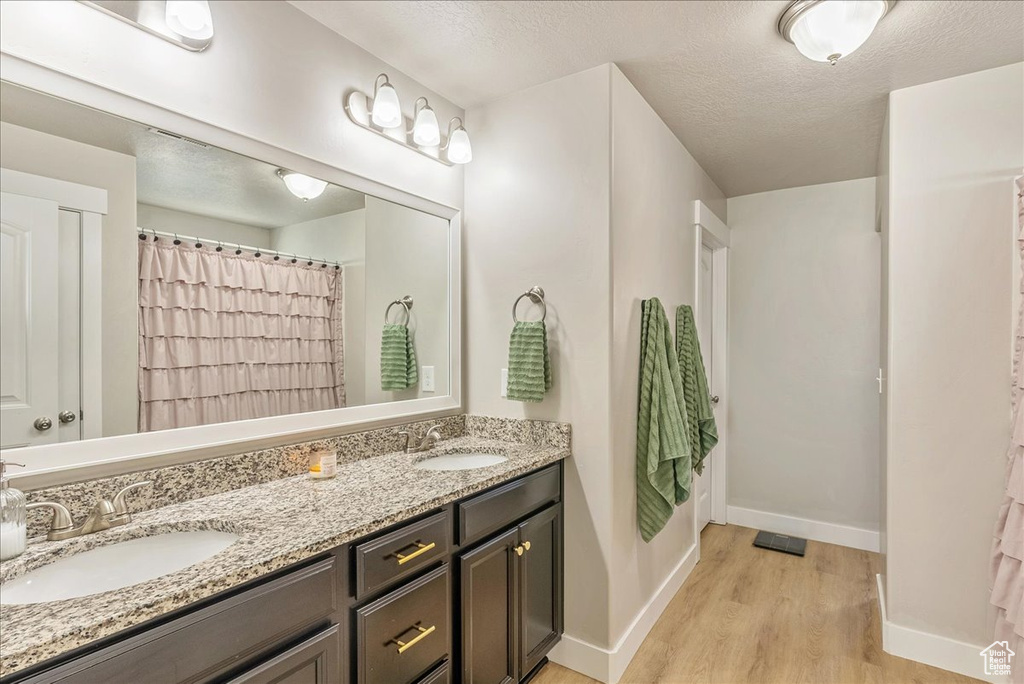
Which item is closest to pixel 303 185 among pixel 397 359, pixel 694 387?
pixel 397 359

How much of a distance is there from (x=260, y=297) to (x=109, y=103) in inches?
24.1

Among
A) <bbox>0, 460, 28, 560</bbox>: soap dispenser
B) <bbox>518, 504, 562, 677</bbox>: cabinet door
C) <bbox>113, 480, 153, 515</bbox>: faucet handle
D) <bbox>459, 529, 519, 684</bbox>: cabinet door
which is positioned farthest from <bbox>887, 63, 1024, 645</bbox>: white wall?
<bbox>0, 460, 28, 560</bbox>: soap dispenser

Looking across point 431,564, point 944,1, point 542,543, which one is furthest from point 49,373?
point 944,1

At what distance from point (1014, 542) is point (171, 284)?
2928 millimetres

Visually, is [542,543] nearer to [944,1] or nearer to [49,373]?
[49,373]

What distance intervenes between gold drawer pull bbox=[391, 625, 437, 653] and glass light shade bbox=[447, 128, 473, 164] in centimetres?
175

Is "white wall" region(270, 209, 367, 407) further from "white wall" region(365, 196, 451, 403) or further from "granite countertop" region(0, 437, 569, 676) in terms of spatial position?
"granite countertop" region(0, 437, 569, 676)

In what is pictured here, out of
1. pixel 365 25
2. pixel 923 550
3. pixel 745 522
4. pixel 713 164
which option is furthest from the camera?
pixel 745 522

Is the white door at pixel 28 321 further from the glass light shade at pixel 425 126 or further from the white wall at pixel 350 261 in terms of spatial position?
the glass light shade at pixel 425 126

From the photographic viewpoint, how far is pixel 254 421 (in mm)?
1575

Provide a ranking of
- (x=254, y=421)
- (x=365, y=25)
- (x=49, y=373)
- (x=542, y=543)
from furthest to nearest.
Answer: (x=542, y=543)
(x=365, y=25)
(x=254, y=421)
(x=49, y=373)

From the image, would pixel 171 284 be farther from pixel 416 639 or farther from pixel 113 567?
pixel 416 639

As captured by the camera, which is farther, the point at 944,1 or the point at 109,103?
the point at 944,1

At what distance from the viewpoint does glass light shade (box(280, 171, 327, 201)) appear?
1684 mm
